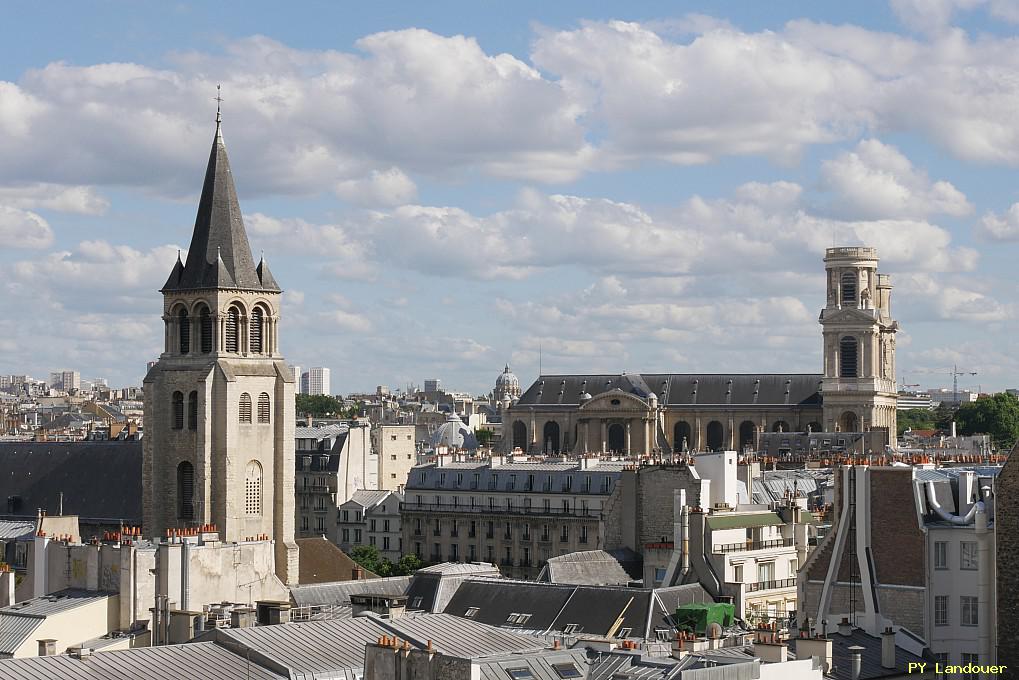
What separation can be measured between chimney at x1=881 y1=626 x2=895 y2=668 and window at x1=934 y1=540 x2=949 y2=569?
2.94 m

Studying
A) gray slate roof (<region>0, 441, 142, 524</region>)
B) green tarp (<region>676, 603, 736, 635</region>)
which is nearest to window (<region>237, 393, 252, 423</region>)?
gray slate roof (<region>0, 441, 142, 524</region>)

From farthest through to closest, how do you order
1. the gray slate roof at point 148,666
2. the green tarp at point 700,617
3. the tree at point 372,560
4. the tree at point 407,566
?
the tree at point 372,560 → the tree at point 407,566 → the green tarp at point 700,617 → the gray slate roof at point 148,666

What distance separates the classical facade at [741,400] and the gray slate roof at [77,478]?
76099 mm

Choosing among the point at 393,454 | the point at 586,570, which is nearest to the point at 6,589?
the point at 586,570

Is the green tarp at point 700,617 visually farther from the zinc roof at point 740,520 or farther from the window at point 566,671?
the zinc roof at point 740,520

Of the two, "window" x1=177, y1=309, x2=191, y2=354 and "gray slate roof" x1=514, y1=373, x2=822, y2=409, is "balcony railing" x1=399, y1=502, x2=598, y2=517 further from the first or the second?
"gray slate roof" x1=514, y1=373, x2=822, y2=409

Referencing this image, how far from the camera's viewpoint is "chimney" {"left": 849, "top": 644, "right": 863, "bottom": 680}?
39938mm

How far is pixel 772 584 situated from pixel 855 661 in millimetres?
21936

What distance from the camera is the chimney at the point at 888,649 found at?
1665 inches

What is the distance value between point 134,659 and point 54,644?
9.53 meters

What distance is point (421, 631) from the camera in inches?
1606

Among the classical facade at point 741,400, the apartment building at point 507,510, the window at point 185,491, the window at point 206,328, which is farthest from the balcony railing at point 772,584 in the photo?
the classical facade at point 741,400

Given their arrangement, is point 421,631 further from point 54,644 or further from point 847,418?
point 847,418

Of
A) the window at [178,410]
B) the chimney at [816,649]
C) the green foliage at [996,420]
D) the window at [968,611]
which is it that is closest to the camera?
the chimney at [816,649]
